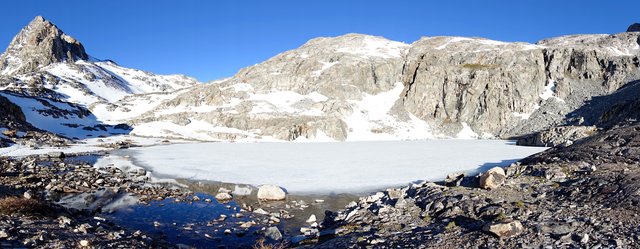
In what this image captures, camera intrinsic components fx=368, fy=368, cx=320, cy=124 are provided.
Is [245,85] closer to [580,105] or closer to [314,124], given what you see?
[314,124]

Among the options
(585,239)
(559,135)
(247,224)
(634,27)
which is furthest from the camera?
(634,27)

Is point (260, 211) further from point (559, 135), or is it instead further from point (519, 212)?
point (559, 135)

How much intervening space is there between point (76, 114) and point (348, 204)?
11032 centimetres

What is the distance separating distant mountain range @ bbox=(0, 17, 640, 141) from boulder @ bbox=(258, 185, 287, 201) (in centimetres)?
7449

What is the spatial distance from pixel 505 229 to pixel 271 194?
1366 cm

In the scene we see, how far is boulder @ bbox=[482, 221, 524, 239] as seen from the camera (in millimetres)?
10688

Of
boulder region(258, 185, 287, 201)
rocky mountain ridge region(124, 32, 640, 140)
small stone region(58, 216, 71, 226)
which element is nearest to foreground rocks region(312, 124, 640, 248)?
boulder region(258, 185, 287, 201)

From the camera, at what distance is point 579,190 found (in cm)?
1462

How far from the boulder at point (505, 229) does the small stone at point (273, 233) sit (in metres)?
7.80

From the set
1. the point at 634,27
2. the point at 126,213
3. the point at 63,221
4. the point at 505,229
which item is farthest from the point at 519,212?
the point at 634,27

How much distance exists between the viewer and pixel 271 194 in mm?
21578

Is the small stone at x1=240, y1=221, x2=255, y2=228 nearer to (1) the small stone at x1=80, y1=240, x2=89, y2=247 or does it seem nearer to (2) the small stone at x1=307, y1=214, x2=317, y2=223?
(2) the small stone at x1=307, y1=214, x2=317, y2=223

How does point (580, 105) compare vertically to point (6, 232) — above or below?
above

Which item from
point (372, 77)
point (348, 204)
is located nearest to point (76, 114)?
point (372, 77)
